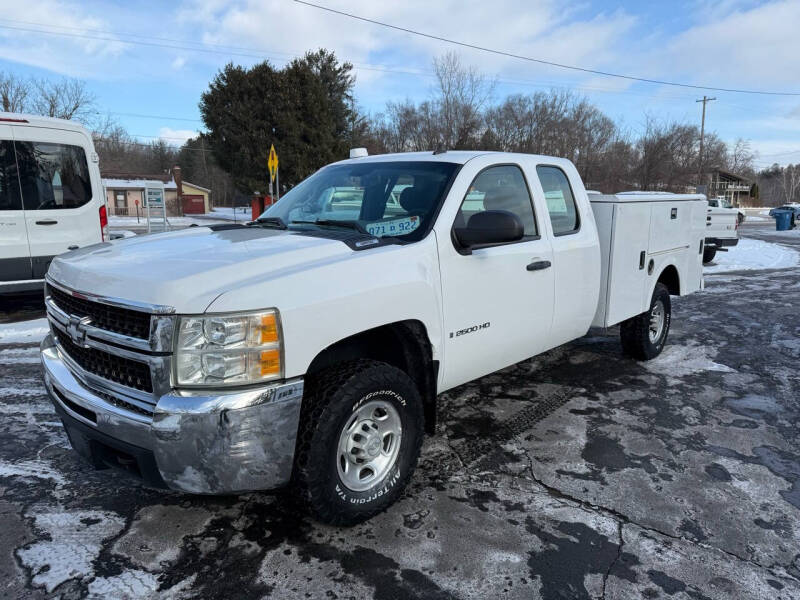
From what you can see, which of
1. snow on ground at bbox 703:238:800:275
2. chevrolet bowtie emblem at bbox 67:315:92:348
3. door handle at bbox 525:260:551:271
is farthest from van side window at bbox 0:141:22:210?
snow on ground at bbox 703:238:800:275

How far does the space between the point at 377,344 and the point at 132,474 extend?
1.34 m

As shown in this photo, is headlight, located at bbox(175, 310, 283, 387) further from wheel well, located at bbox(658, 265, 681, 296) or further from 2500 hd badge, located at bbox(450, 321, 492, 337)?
wheel well, located at bbox(658, 265, 681, 296)

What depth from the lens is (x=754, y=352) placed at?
20.7 feet

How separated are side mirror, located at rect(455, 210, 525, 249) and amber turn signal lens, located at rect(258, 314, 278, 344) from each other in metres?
1.32

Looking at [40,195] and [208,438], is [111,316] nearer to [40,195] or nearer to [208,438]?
[208,438]

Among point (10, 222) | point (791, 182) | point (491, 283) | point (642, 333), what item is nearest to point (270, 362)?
point (491, 283)

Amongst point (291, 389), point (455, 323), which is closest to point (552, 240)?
point (455, 323)

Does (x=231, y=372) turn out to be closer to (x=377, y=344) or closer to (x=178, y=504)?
(x=377, y=344)

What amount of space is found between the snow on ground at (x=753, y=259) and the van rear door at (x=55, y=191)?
12494 mm

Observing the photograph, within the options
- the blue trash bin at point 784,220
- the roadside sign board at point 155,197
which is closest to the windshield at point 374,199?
the roadside sign board at point 155,197

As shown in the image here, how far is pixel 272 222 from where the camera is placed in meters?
3.80

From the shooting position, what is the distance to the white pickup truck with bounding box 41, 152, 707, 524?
7.60ft

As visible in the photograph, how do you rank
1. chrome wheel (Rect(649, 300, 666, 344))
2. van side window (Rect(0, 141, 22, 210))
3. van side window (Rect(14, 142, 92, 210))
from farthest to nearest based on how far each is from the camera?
van side window (Rect(14, 142, 92, 210)) < van side window (Rect(0, 141, 22, 210)) < chrome wheel (Rect(649, 300, 666, 344))

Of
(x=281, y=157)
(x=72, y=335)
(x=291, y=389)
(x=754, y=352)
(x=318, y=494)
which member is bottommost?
(x=754, y=352)
